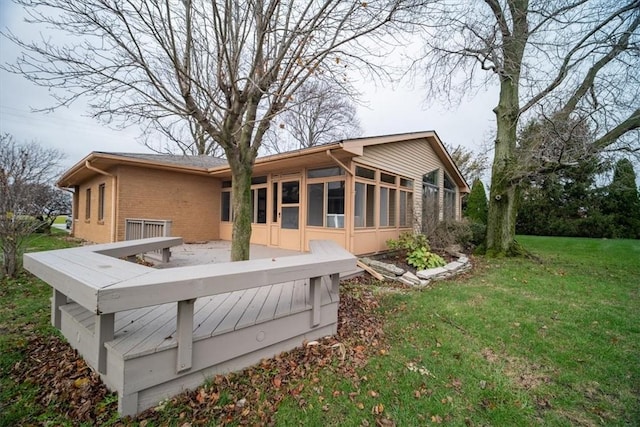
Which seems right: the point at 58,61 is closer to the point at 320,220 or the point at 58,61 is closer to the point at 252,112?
→ the point at 252,112

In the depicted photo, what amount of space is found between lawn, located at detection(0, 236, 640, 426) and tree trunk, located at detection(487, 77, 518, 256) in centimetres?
451

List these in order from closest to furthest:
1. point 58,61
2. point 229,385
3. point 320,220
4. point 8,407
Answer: point 8,407 < point 229,385 < point 58,61 < point 320,220

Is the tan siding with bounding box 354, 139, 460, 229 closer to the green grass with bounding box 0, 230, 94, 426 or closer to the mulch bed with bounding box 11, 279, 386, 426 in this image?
the mulch bed with bounding box 11, 279, 386, 426

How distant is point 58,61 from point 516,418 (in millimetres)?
6840

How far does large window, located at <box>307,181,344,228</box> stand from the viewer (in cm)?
740

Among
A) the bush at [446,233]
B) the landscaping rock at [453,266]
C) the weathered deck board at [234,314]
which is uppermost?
the bush at [446,233]

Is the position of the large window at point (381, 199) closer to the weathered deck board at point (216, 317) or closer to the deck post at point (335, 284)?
the deck post at point (335, 284)

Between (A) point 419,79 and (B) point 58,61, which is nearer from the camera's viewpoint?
(B) point 58,61

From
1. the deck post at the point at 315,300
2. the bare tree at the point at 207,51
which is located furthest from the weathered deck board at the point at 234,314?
the bare tree at the point at 207,51

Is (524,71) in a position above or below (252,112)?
above

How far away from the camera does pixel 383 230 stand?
8320 mm

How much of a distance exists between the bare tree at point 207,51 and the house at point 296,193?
2.15m

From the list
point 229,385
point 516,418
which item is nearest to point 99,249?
point 229,385

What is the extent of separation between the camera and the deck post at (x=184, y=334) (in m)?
2.05
